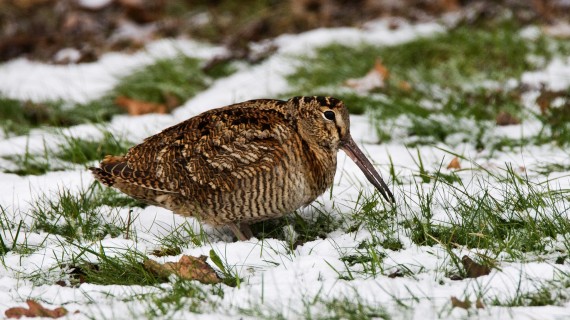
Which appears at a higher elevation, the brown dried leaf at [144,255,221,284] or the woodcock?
the woodcock

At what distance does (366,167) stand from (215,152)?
770 mm

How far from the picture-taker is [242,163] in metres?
3.95

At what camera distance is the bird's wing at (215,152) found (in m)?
3.96

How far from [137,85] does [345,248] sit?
363cm

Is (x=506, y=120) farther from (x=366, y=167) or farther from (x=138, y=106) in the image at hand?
(x=138, y=106)

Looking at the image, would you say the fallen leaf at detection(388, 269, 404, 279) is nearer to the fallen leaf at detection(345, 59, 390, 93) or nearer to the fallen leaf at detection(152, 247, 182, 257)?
the fallen leaf at detection(152, 247, 182, 257)

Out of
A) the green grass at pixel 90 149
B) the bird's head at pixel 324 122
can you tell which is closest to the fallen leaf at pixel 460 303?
the bird's head at pixel 324 122

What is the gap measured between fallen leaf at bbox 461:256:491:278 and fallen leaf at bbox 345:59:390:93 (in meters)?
3.06

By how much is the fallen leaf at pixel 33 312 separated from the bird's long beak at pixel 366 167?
1616 mm

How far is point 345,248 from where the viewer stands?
3691 millimetres

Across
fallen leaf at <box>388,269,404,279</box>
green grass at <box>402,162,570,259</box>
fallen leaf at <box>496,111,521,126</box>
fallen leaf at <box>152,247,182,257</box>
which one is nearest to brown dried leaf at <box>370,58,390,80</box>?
fallen leaf at <box>496,111,521,126</box>

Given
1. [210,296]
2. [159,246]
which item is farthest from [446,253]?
[159,246]

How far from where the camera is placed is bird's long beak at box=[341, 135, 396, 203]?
408 cm

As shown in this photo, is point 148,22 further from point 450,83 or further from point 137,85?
point 450,83
